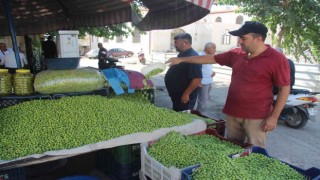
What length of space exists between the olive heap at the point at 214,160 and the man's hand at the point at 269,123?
1.26 feet

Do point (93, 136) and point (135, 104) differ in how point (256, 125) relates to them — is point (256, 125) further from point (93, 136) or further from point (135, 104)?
point (93, 136)

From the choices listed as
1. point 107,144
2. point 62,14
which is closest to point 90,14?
point 62,14

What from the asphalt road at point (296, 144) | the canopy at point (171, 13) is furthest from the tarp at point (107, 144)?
the canopy at point (171, 13)

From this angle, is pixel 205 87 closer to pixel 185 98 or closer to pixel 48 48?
pixel 185 98

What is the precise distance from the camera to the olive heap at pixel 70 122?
2.16 m

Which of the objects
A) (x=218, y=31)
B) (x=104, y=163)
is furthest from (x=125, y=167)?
(x=218, y=31)

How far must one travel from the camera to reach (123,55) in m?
28.2

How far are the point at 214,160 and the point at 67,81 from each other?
5.82ft

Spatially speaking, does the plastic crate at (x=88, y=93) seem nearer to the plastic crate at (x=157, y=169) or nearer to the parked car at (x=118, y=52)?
the plastic crate at (x=157, y=169)

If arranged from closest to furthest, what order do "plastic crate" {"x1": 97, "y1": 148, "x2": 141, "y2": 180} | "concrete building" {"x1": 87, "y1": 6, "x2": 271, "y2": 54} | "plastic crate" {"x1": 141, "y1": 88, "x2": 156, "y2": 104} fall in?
1. "plastic crate" {"x1": 97, "y1": 148, "x2": 141, "y2": 180}
2. "plastic crate" {"x1": 141, "y1": 88, "x2": 156, "y2": 104}
3. "concrete building" {"x1": 87, "y1": 6, "x2": 271, "y2": 54}

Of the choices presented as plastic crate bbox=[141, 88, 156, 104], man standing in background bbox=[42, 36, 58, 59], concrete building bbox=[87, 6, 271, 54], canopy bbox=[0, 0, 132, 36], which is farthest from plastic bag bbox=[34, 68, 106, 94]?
concrete building bbox=[87, 6, 271, 54]

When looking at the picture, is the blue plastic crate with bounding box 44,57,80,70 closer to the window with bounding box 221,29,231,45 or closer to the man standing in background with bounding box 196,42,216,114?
the man standing in background with bounding box 196,42,216,114

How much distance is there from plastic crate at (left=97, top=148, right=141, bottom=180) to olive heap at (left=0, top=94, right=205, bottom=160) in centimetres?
45

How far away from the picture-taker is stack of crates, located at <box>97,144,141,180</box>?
283cm
